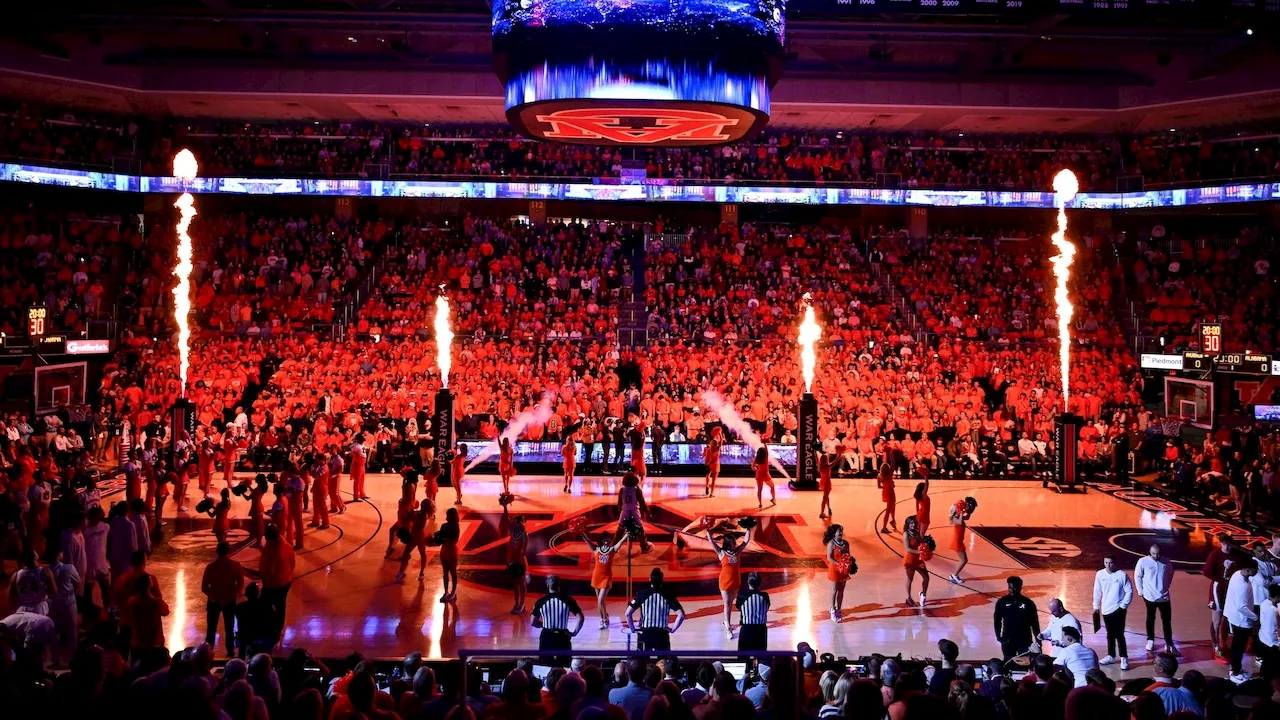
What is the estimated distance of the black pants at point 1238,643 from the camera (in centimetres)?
1120

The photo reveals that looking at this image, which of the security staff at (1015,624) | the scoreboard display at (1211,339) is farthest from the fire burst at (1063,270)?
the security staff at (1015,624)

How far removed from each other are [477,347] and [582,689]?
74.6ft

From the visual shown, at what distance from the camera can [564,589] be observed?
14.9m

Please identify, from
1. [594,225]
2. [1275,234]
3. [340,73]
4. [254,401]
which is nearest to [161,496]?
[254,401]

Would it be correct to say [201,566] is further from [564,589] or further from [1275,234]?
[1275,234]

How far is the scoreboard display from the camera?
25.5m

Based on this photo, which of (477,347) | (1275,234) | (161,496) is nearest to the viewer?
(161,496)

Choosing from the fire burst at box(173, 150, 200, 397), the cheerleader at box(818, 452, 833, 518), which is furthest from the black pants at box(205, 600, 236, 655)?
the fire burst at box(173, 150, 200, 397)

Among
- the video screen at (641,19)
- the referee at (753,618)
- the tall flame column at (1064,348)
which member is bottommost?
the referee at (753,618)

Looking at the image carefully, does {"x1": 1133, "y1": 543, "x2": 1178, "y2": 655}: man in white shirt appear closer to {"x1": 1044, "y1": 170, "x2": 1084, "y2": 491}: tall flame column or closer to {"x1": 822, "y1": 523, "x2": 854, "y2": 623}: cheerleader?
{"x1": 822, "y1": 523, "x2": 854, "y2": 623}: cheerleader

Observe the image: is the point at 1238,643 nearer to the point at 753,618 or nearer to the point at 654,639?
the point at 753,618

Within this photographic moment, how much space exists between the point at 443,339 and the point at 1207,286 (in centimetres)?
2317

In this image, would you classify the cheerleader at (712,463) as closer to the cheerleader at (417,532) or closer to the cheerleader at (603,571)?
the cheerleader at (417,532)

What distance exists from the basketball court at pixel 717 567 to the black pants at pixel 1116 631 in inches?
12.9
